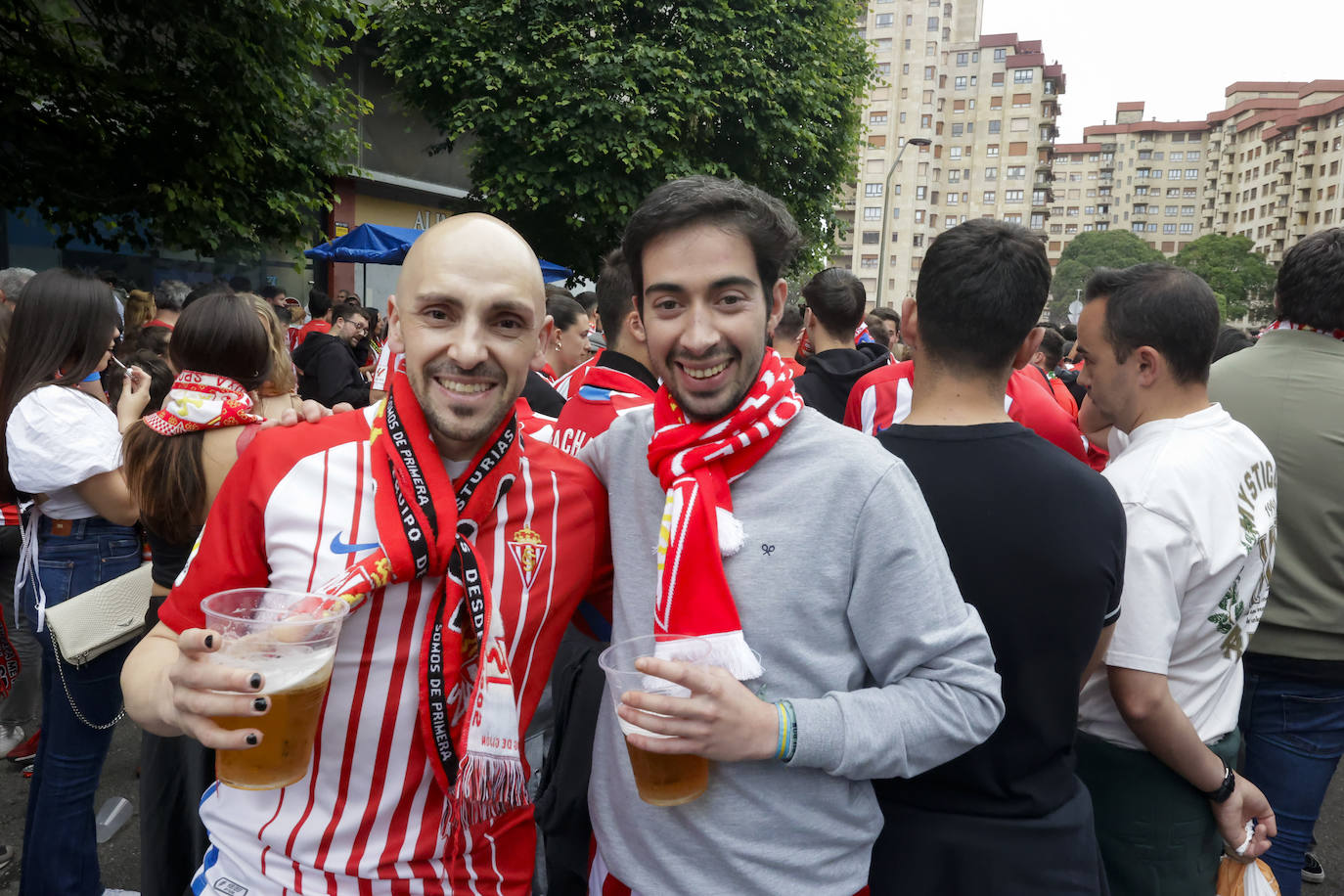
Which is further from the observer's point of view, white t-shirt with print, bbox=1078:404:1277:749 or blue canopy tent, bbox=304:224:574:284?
blue canopy tent, bbox=304:224:574:284

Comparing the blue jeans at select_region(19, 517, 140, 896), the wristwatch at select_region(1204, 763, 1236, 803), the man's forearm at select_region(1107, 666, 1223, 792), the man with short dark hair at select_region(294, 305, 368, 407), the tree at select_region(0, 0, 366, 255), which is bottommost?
the blue jeans at select_region(19, 517, 140, 896)

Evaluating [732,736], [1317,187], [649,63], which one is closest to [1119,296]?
[732,736]

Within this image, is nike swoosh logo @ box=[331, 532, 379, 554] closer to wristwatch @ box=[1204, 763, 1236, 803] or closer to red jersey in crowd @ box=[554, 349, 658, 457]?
red jersey in crowd @ box=[554, 349, 658, 457]

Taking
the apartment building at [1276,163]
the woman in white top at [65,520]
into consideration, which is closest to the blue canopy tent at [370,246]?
the woman in white top at [65,520]

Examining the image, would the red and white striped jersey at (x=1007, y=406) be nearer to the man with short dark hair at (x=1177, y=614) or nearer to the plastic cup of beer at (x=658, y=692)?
the man with short dark hair at (x=1177, y=614)

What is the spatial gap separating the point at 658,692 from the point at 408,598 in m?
0.60

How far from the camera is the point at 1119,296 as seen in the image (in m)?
2.48

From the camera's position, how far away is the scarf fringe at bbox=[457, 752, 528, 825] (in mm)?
1666

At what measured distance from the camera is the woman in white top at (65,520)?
3.04 m

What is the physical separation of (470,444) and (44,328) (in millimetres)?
2532

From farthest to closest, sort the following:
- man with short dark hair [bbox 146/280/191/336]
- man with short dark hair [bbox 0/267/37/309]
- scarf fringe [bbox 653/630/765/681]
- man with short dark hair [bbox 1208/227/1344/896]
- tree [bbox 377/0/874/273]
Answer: tree [bbox 377/0/874/273]
man with short dark hair [bbox 146/280/191/336]
man with short dark hair [bbox 0/267/37/309]
man with short dark hair [bbox 1208/227/1344/896]
scarf fringe [bbox 653/630/765/681]

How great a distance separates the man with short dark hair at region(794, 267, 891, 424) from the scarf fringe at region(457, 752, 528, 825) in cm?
313

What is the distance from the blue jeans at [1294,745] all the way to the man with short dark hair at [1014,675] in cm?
142

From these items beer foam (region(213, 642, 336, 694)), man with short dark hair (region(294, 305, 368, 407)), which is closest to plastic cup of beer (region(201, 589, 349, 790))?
beer foam (region(213, 642, 336, 694))
